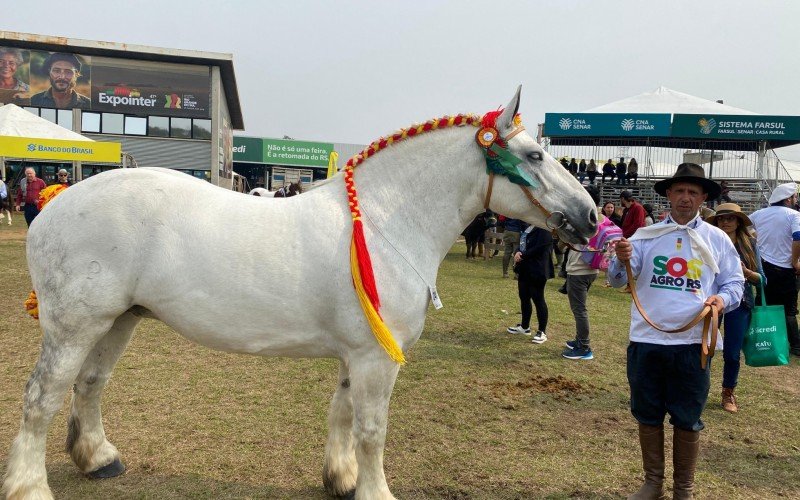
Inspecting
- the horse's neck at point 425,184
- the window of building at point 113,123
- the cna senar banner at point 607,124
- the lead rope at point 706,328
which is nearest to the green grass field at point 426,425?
the lead rope at point 706,328

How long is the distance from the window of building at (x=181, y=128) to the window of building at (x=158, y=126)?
1.07ft

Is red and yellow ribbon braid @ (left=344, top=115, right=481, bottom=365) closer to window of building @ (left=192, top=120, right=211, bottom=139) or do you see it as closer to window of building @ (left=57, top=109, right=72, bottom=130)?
window of building @ (left=192, top=120, right=211, bottom=139)

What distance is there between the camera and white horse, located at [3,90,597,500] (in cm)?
264

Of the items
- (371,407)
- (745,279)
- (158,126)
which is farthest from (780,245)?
(158,126)

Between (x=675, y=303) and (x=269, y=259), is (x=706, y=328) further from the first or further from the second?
(x=269, y=259)

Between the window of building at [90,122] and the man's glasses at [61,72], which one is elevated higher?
the man's glasses at [61,72]

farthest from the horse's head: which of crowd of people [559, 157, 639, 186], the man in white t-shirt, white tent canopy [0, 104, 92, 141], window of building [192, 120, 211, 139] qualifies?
window of building [192, 120, 211, 139]

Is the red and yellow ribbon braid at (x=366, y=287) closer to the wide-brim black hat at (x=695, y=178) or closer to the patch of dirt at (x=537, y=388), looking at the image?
the wide-brim black hat at (x=695, y=178)

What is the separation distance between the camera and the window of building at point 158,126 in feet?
98.8

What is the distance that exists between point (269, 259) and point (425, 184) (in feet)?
3.09

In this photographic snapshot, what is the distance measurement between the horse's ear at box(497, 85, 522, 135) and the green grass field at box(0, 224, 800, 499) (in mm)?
2268

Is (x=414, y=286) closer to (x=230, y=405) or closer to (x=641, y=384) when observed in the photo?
(x=641, y=384)

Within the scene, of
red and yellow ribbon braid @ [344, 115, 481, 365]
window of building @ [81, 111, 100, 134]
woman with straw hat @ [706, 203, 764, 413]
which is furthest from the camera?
window of building @ [81, 111, 100, 134]

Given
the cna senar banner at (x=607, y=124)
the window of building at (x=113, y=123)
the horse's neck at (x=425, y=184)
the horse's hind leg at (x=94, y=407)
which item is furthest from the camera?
the window of building at (x=113, y=123)
